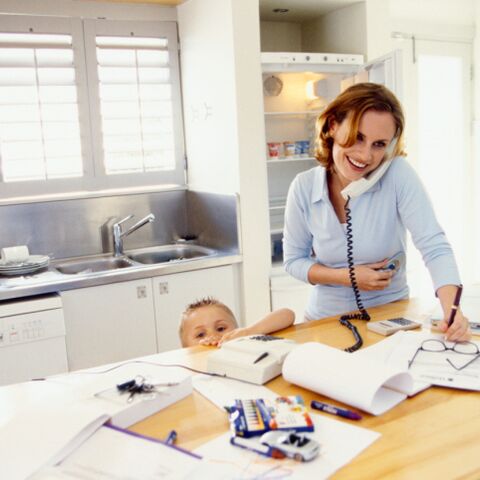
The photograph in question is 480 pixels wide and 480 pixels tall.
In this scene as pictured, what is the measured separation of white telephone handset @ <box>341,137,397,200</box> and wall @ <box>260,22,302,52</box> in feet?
7.57

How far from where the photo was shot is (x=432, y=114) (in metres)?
4.42

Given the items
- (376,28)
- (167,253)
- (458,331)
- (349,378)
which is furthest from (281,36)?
(349,378)

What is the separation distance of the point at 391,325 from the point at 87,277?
171 cm

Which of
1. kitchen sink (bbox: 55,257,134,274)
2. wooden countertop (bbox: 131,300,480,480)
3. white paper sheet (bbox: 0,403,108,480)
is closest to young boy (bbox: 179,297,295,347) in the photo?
wooden countertop (bbox: 131,300,480,480)

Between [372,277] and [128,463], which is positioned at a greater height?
[372,277]

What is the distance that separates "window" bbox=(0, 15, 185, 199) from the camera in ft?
10.6

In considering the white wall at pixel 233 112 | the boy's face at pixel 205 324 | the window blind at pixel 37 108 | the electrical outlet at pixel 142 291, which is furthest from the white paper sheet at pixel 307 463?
the window blind at pixel 37 108

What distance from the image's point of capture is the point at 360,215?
1.93m

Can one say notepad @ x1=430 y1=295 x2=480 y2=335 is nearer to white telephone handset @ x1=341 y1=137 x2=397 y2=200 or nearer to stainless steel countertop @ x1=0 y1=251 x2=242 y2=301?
white telephone handset @ x1=341 y1=137 x2=397 y2=200

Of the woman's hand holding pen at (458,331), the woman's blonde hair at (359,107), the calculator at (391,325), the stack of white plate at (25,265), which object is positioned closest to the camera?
the woman's hand holding pen at (458,331)

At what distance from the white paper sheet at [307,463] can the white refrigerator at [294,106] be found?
2.25 meters

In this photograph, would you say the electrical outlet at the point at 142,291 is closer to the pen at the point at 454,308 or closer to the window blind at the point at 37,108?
the window blind at the point at 37,108

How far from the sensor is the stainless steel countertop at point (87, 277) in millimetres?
2801

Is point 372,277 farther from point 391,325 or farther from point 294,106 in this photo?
point 294,106
